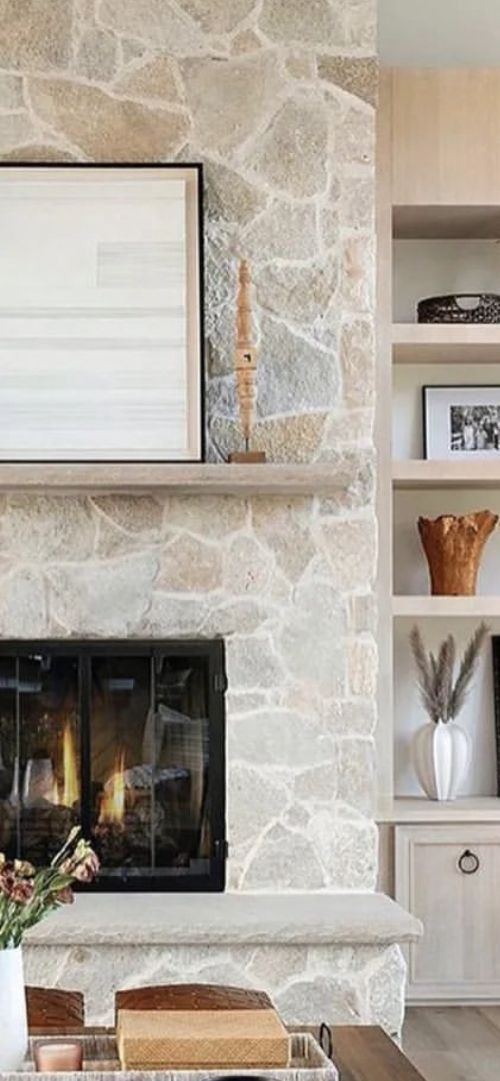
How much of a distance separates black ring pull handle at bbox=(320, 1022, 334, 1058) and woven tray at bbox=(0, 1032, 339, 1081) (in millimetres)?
74

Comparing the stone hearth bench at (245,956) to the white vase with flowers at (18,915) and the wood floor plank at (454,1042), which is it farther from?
the white vase with flowers at (18,915)

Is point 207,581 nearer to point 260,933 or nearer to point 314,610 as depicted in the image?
point 314,610

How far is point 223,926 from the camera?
426 centimetres

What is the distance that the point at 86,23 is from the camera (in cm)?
474

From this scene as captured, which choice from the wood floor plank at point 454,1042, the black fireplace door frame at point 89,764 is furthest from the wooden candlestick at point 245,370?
the wood floor plank at point 454,1042

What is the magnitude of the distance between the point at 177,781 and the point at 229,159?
1809 mm

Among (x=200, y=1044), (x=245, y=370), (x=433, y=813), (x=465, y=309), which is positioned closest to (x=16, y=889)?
(x=200, y=1044)

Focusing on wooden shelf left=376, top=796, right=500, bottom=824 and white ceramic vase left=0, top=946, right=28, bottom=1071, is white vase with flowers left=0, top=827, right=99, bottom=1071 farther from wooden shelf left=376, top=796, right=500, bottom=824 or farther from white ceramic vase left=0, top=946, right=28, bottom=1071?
wooden shelf left=376, top=796, right=500, bottom=824

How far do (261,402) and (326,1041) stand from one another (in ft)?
8.08

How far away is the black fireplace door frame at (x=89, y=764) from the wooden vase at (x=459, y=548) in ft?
3.86

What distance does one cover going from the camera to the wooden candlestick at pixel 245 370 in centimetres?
458

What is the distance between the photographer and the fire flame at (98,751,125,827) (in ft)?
15.5

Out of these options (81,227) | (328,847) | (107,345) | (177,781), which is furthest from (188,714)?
(81,227)

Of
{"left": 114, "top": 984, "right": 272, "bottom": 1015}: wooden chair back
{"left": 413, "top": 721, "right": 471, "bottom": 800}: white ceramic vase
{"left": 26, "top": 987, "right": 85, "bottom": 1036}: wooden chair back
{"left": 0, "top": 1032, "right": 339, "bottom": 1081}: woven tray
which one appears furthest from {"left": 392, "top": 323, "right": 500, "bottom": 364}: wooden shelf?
{"left": 0, "top": 1032, "right": 339, "bottom": 1081}: woven tray
